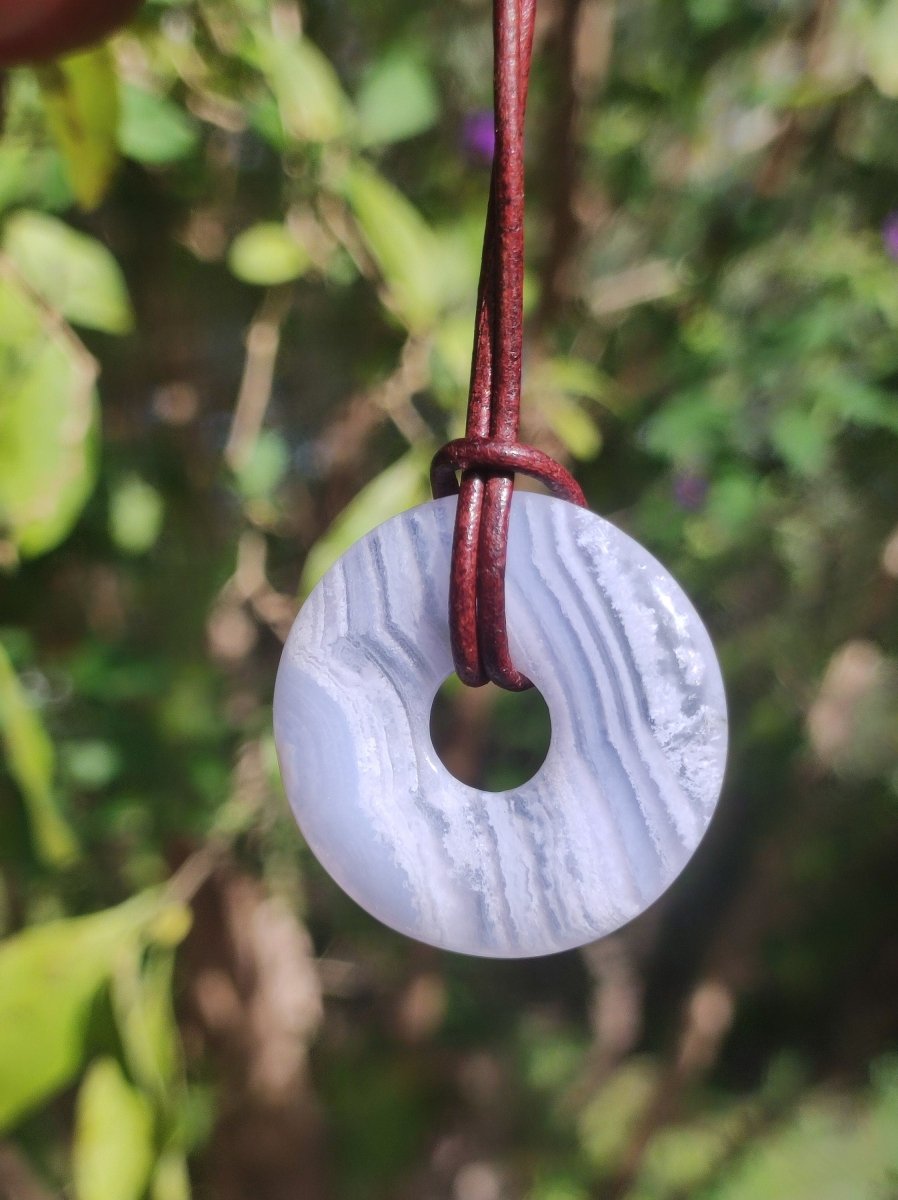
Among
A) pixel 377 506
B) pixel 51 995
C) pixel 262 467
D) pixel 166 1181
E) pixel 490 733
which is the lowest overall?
pixel 166 1181

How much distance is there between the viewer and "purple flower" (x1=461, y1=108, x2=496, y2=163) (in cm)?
78

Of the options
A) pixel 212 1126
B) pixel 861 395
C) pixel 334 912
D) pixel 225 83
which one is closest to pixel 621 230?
pixel 861 395

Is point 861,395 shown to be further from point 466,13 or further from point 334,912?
point 334,912

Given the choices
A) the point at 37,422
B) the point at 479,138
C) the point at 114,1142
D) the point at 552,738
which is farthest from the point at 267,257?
the point at 114,1142

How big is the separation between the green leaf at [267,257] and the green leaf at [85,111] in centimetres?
12

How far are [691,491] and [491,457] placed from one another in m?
0.53

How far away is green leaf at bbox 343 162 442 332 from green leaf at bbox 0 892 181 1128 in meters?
0.42

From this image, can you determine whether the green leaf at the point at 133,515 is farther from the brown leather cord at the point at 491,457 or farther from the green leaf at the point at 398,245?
the brown leather cord at the point at 491,457

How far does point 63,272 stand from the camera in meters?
0.53

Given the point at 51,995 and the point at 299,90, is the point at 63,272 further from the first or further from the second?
the point at 51,995

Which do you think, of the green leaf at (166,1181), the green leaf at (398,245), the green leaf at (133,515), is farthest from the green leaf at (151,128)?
the green leaf at (166,1181)

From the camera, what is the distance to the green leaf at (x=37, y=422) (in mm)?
479

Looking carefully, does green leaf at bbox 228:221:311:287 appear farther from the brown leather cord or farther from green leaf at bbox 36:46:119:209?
the brown leather cord

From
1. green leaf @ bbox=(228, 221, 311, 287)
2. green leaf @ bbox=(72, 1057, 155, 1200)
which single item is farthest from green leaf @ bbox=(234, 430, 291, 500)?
green leaf @ bbox=(72, 1057, 155, 1200)
